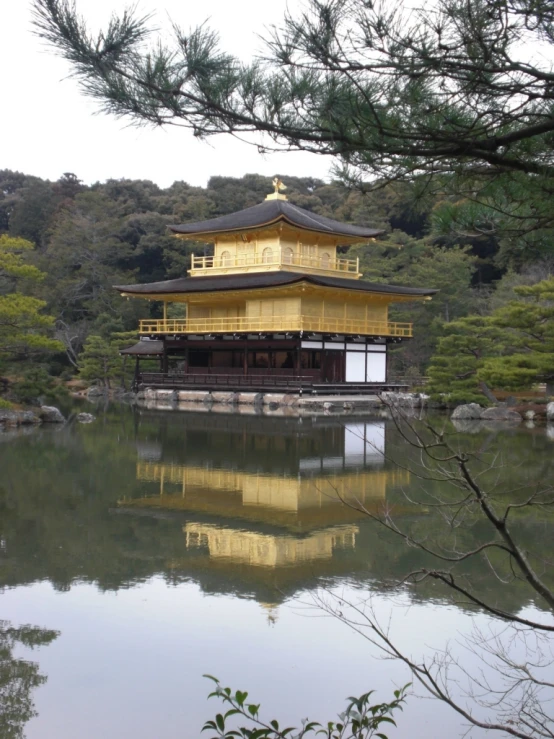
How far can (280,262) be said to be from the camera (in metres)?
26.9

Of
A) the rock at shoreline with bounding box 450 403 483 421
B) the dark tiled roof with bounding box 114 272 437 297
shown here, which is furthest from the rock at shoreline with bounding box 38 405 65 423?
the rock at shoreline with bounding box 450 403 483 421

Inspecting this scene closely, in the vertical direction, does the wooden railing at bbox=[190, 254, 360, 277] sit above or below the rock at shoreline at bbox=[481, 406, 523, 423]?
above

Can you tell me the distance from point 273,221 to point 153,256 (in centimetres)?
1779

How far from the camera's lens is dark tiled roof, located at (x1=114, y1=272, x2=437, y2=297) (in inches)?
966

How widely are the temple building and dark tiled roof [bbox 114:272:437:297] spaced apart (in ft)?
0.15

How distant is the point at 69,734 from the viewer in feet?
12.1

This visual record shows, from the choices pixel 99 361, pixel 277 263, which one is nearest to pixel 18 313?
pixel 277 263

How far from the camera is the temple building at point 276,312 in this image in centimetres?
2491

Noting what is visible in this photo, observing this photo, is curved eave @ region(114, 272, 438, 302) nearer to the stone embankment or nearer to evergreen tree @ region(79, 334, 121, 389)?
evergreen tree @ region(79, 334, 121, 389)

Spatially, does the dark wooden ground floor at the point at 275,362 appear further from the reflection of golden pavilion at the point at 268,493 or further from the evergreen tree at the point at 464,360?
the reflection of golden pavilion at the point at 268,493

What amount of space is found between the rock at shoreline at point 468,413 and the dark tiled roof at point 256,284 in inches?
235

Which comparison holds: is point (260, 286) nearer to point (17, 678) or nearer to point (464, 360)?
point (464, 360)

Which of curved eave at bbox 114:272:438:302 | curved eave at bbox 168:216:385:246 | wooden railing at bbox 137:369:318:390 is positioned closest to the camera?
wooden railing at bbox 137:369:318:390

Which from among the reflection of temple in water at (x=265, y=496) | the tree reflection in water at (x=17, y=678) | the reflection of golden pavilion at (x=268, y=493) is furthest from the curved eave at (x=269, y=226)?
the tree reflection in water at (x=17, y=678)
